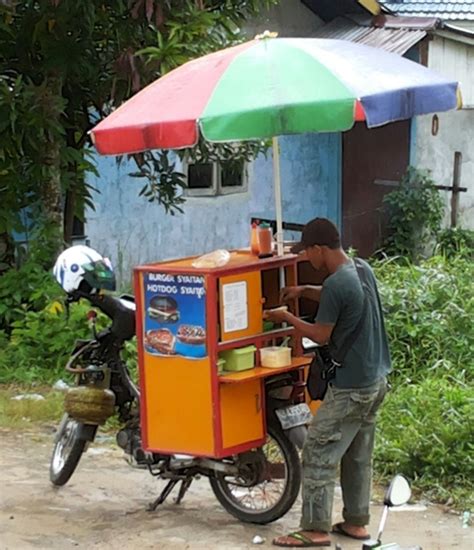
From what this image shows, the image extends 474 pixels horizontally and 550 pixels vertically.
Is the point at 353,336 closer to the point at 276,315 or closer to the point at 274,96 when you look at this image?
the point at 276,315

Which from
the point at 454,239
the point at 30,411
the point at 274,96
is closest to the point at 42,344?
the point at 30,411

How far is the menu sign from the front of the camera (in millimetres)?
5082

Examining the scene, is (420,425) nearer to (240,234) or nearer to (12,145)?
(12,145)

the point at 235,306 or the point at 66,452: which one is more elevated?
the point at 235,306

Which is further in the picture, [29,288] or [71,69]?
[29,288]

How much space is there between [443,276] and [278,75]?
428 centimetres

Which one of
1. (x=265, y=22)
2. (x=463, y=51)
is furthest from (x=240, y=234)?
(x=463, y=51)

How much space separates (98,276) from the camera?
571 cm

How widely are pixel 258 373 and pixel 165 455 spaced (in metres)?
0.75

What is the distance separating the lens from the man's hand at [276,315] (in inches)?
205

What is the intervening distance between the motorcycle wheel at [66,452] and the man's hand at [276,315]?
1.36 m

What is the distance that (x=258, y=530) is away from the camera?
5.38 metres

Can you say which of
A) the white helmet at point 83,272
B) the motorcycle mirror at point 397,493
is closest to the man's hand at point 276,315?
the white helmet at point 83,272

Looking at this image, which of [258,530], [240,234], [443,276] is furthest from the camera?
[240,234]
